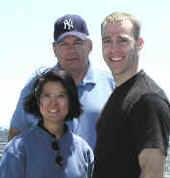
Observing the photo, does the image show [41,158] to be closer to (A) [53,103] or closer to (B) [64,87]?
(A) [53,103]

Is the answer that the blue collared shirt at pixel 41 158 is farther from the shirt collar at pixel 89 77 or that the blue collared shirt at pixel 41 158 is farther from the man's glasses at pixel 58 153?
the shirt collar at pixel 89 77

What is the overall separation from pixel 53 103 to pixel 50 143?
386mm

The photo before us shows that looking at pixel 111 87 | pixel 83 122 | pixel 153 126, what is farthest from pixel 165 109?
pixel 111 87

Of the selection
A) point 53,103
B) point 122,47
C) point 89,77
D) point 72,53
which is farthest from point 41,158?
point 72,53

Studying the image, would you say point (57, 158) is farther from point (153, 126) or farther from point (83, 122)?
point (153, 126)

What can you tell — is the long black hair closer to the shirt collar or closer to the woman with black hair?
the woman with black hair

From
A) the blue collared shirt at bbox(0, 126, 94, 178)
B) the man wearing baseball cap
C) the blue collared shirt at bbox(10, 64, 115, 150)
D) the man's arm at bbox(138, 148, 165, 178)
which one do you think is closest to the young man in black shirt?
the man's arm at bbox(138, 148, 165, 178)

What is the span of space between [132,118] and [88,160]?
3.82ft

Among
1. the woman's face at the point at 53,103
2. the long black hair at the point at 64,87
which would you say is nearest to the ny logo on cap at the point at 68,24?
the long black hair at the point at 64,87

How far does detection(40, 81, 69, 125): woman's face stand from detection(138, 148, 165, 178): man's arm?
49.0 inches

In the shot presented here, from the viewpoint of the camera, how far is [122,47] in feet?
9.47

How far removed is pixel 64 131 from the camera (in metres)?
3.53

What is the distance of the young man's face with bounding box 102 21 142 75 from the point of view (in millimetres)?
2854

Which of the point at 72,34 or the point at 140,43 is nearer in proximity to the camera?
the point at 140,43
